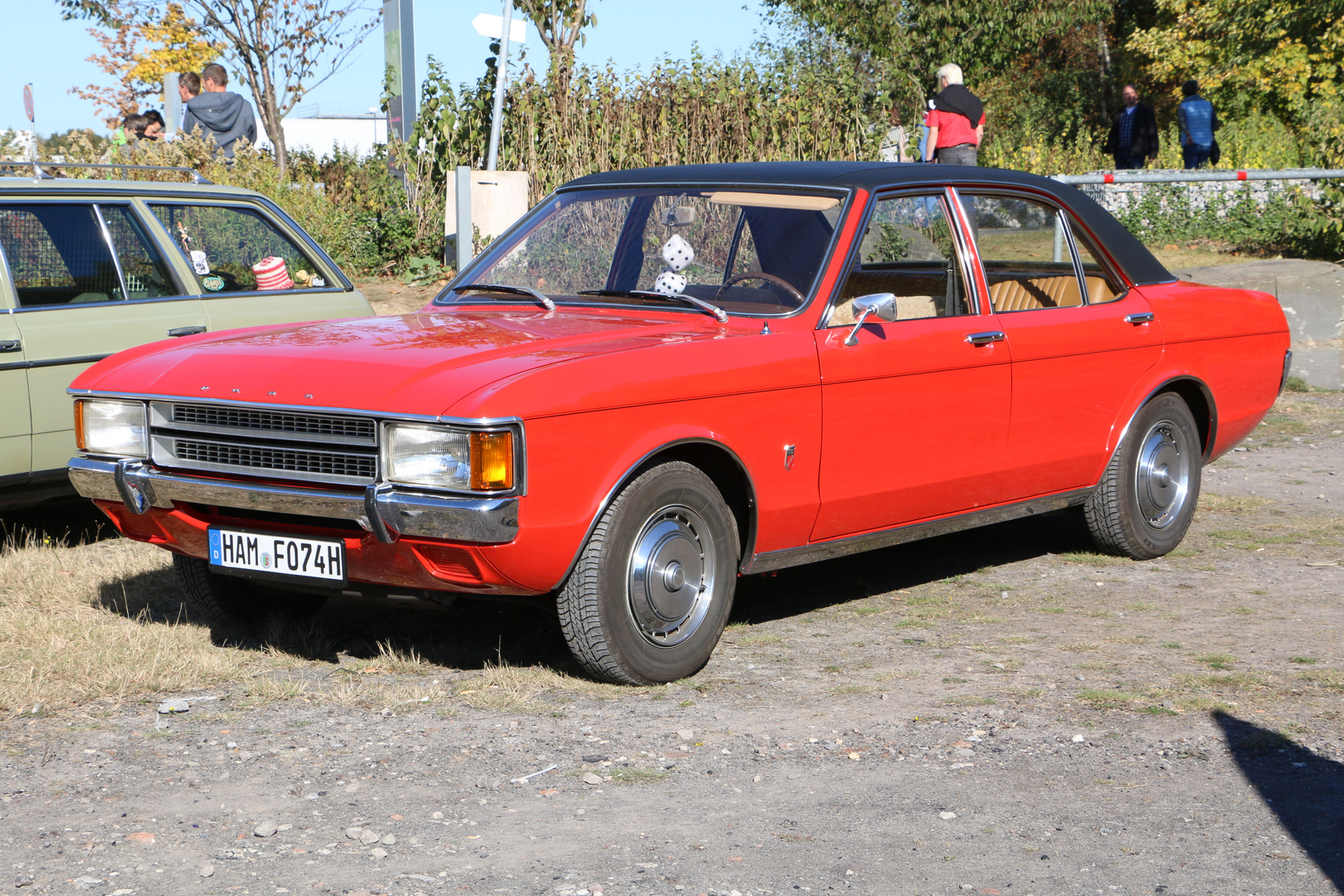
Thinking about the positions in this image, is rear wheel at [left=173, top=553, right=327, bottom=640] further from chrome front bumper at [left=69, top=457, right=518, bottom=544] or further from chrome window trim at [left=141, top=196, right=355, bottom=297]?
chrome window trim at [left=141, top=196, right=355, bottom=297]

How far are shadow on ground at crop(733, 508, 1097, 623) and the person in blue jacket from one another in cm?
1477

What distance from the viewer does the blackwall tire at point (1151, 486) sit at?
21.7 feet

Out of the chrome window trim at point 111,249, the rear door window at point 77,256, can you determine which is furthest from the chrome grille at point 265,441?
the chrome window trim at point 111,249

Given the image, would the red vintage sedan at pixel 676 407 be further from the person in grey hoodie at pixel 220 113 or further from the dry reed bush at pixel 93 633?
the person in grey hoodie at pixel 220 113

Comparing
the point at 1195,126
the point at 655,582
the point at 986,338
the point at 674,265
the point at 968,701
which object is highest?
the point at 1195,126

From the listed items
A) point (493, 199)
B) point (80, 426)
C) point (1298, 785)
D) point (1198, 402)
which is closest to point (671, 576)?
point (1298, 785)

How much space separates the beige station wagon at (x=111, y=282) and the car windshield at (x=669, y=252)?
5.98 feet

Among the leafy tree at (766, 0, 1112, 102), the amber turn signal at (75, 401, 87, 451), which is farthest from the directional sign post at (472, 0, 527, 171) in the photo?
the leafy tree at (766, 0, 1112, 102)

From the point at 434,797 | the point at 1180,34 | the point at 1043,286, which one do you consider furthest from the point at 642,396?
the point at 1180,34

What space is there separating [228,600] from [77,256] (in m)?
2.24

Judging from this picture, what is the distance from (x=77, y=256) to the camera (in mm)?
6777

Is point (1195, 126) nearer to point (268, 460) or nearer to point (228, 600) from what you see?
point (228, 600)

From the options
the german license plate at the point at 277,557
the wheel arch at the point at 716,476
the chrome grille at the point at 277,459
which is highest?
the chrome grille at the point at 277,459

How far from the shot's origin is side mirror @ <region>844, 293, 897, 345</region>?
16.7 feet
